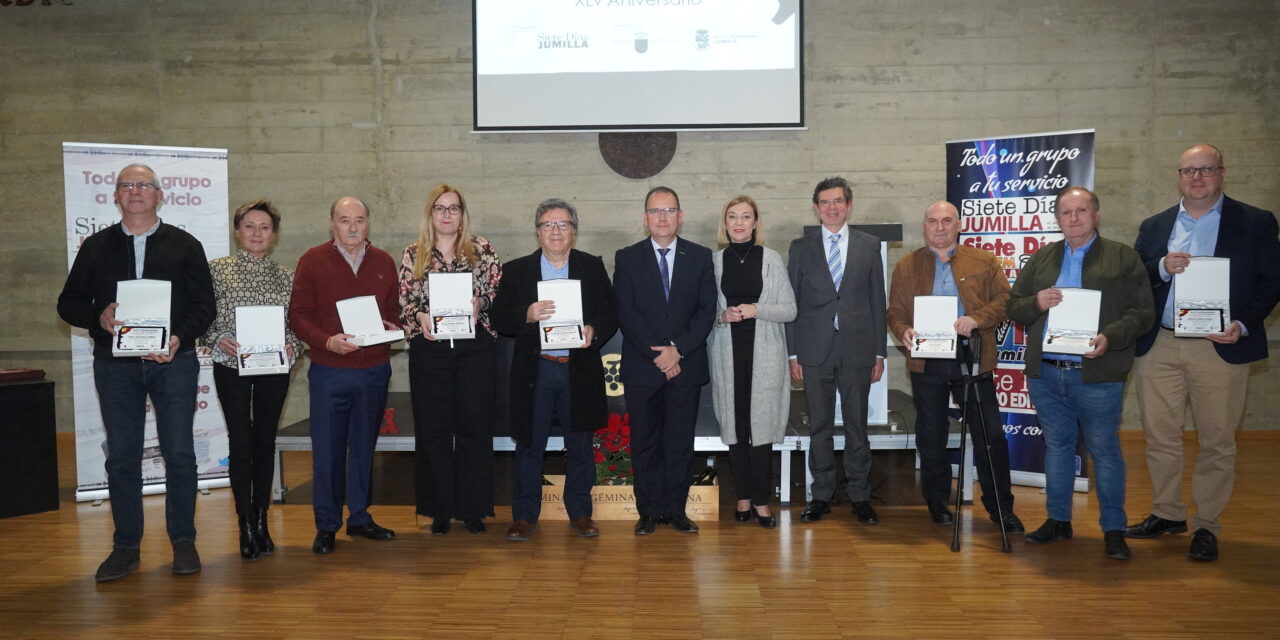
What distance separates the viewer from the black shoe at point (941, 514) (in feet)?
15.0

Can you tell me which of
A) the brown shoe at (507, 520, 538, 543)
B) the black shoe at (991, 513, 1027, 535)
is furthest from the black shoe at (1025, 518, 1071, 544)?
the brown shoe at (507, 520, 538, 543)

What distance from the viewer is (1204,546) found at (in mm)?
3926

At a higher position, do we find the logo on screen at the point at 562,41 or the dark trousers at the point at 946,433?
the logo on screen at the point at 562,41

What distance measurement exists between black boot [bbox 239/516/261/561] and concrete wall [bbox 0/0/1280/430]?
3.15m

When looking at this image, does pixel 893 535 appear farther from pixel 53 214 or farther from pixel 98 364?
pixel 53 214

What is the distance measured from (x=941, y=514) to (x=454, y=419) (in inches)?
100

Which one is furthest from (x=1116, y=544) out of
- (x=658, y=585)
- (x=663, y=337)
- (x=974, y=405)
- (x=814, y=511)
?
(x=663, y=337)

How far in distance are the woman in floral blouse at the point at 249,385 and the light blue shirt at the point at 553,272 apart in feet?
4.00

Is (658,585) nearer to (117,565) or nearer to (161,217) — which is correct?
(117,565)

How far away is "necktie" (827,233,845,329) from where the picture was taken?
14.9ft

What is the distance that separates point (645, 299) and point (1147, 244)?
241cm

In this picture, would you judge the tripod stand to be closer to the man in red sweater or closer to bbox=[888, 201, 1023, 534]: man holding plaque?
bbox=[888, 201, 1023, 534]: man holding plaque

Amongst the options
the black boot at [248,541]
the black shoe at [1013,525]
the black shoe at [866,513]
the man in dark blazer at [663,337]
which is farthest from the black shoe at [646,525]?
the black boot at [248,541]

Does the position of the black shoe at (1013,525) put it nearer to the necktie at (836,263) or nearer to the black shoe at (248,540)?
the necktie at (836,263)
